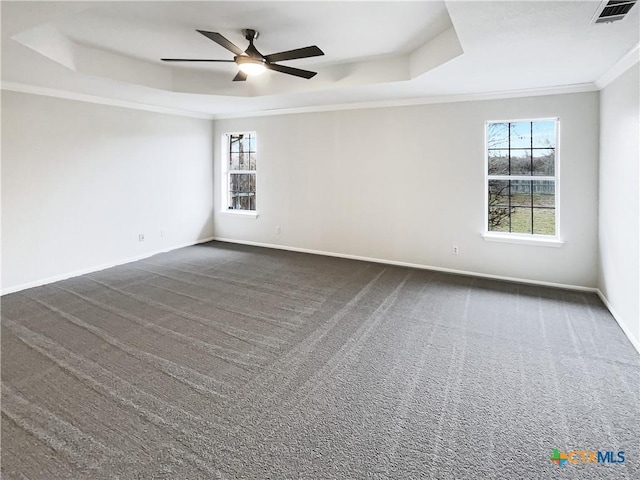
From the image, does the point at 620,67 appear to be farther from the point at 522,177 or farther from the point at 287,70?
the point at 287,70

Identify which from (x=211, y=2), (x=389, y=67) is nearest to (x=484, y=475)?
(x=211, y=2)

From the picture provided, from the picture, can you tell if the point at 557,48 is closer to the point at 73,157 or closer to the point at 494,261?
the point at 494,261

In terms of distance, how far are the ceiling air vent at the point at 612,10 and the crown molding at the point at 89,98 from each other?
563 centimetres

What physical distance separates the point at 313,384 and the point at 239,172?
17.9 feet

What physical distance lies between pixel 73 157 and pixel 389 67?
4.31 meters

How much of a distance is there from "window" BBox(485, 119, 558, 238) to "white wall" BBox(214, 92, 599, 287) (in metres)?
0.17

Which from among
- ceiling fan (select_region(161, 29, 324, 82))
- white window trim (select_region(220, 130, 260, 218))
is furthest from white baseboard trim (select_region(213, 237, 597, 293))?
ceiling fan (select_region(161, 29, 324, 82))

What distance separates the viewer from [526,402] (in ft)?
7.41

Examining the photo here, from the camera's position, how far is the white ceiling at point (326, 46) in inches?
102

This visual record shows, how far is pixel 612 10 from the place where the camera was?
2.31 metres

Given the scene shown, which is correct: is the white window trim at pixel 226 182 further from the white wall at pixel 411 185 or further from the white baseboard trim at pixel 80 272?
the white baseboard trim at pixel 80 272

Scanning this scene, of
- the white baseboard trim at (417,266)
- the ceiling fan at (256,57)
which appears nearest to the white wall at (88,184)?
the white baseboard trim at (417,266)

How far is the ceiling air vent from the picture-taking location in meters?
2.21

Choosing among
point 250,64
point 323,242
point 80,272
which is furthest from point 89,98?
point 323,242
